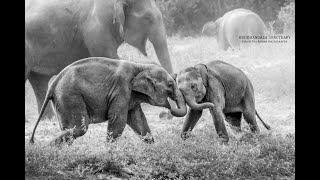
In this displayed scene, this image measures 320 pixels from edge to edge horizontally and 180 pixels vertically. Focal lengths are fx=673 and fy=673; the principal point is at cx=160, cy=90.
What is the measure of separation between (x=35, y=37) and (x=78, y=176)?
2.77 meters

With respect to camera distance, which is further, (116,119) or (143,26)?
(143,26)

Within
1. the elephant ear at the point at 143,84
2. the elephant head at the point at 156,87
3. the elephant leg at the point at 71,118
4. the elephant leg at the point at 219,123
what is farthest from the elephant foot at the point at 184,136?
the elephant leg at the point at 71,118

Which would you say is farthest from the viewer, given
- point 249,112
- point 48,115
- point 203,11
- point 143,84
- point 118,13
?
point 203,11

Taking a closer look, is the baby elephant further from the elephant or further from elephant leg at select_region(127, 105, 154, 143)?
the elephant

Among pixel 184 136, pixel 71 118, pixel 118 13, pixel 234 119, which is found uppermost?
pixel 118 13

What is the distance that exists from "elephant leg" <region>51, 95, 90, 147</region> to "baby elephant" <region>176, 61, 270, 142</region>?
75 centimetres

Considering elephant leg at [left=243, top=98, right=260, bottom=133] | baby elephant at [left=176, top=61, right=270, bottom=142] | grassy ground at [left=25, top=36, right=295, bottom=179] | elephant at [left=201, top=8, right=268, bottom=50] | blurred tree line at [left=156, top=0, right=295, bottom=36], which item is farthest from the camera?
blurred tree line at [left=156, top=0, right=295, bottom=36]

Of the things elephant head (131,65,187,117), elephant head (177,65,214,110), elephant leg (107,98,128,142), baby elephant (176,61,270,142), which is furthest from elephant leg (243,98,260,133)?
elephant leg (107,98,128,142)

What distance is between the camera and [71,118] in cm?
468

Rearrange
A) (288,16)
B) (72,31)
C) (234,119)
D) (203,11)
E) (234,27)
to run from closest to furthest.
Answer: (234,119), (72,31), (288,16), (234,27), (203,11)

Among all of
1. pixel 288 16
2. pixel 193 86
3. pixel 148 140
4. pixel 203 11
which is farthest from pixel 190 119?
pixel 203 11

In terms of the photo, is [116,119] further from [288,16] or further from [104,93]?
[288,16]

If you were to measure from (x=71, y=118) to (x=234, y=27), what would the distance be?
410 cm

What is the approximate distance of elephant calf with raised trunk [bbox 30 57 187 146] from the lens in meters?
4.68
